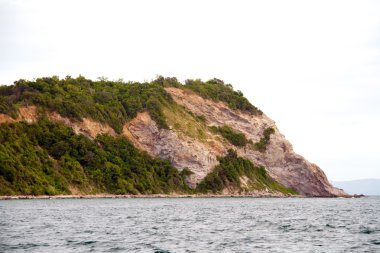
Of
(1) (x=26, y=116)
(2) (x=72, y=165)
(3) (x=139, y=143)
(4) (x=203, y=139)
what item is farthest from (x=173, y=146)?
(1) (x=26, y=116)

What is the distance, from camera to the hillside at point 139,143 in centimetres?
12988

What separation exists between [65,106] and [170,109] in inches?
1558

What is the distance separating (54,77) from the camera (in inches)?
6885

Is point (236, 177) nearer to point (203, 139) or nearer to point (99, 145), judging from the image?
point (203, 139)

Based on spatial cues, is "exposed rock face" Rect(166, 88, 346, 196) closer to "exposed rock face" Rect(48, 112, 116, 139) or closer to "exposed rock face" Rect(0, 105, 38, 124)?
"exposed rock face" Rect(48, 112, 116, 139)

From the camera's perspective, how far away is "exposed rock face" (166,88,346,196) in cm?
18200

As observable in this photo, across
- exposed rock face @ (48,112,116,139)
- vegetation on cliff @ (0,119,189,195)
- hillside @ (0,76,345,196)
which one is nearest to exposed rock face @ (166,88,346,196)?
hillside @ (0,76,345,196)

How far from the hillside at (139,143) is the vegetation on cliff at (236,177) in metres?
0.32

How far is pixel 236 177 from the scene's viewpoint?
6565 inches

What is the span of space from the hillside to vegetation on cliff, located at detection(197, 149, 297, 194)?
1.04ft

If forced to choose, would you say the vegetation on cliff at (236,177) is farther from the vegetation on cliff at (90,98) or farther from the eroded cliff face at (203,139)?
the vegetation on cliff at (90,98)

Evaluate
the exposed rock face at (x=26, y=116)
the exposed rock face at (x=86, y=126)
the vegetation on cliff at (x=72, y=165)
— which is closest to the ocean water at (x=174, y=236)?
the vegetation on cliff at (x=72, y=165)

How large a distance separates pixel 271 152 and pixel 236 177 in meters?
24.0

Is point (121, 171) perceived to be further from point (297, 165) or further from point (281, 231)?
point (281, 231)
